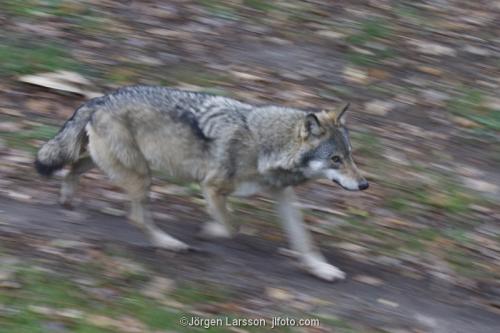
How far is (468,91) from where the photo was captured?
10461mm

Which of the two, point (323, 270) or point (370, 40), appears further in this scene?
point (370, 40)

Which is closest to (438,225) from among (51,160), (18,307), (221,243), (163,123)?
(221,243)

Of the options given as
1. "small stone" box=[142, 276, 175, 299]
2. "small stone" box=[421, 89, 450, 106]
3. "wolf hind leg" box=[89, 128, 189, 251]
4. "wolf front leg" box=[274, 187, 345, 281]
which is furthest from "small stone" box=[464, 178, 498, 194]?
"small stone" box=[142, 276, 175, 299]

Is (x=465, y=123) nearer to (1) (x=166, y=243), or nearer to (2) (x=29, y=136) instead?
(1) (x=166, y=243)

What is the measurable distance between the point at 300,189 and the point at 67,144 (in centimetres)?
235

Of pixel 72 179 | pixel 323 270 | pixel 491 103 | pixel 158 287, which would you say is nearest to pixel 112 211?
pixel 72 179

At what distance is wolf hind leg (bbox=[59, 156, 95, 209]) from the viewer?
7.12 metres

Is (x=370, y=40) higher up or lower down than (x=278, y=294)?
higher up

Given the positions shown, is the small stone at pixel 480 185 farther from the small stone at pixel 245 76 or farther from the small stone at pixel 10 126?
the small stone at pixel 10 126

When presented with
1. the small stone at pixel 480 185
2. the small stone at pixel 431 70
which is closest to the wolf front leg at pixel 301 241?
the small stone at pixel 480 185

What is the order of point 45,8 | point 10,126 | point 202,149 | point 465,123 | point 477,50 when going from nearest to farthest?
point 202,149 → point 10,126 → point 465,123 → point 45,8 → point 477,50

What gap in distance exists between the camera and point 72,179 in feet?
23.5

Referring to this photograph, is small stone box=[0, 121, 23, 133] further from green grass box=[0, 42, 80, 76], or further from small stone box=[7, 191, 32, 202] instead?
small stone box=[7, 191, 32, 202]

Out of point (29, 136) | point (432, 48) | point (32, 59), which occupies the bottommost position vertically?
point (29, 136)
